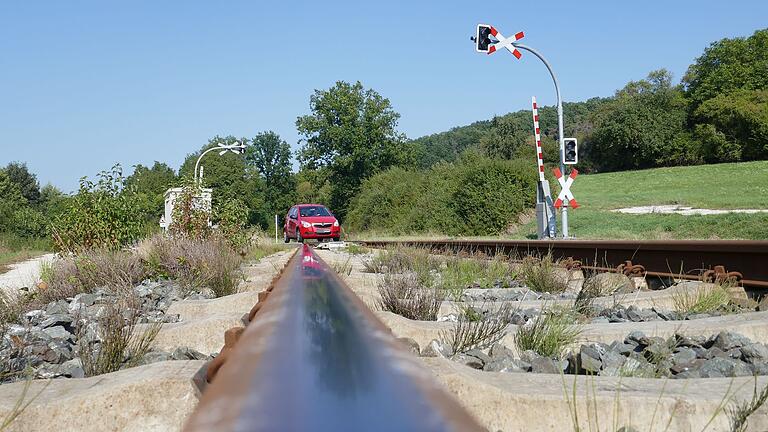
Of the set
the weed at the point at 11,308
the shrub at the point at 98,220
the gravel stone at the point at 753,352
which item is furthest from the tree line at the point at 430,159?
the gravel stone at the point at 753,352

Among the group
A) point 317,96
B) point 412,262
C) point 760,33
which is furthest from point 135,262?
point 760,33

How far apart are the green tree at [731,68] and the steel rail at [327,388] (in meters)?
96.0

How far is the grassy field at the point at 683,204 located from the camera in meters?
17.6

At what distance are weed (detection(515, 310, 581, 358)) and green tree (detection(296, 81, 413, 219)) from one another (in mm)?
70693

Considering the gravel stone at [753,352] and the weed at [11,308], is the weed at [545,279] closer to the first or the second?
the gravel stone at [753,352]

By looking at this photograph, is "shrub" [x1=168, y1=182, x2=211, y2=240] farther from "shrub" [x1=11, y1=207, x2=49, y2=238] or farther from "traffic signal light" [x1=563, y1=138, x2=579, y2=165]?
"shrub" [x1=11, y1=207, x2=49, y2=238]

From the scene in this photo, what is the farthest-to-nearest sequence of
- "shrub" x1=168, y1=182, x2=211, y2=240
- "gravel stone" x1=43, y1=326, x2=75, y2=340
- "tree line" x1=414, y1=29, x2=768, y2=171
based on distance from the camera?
"tree line" x1=414, y1=29, x2=768, y2=171
"shrub" x1=168, y1=182, x2=211, y2=240
"gravel stone" x1=43, y1=326, x2=75, y2=340

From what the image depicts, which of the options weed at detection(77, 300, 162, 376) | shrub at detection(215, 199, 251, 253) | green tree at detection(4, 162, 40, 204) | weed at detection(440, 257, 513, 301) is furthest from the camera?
green tree at detection(4, 162, 40, 204)

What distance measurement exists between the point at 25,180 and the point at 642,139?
9649cm

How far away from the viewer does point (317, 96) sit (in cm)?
Result: 7881

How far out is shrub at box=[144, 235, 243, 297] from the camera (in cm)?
722

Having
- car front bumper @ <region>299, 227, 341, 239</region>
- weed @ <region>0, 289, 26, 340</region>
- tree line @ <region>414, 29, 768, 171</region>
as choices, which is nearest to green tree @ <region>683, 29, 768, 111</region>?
tree line @ <region>414, 29, 768, 171</region>

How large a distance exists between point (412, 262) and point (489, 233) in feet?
60.1

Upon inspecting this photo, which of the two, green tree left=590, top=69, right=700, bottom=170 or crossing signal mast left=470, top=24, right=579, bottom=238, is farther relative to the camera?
green tree left=590, top=69, right=700, bottom=170
